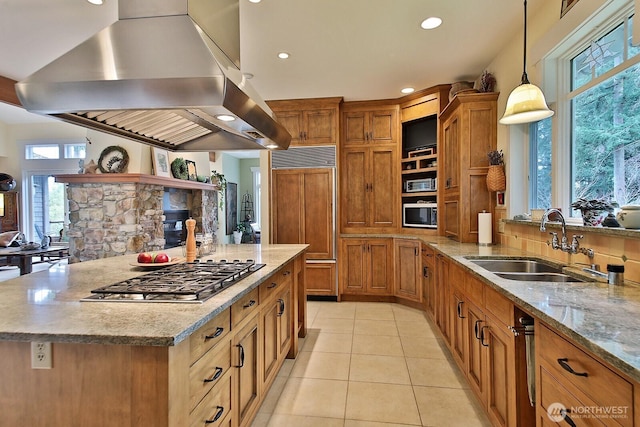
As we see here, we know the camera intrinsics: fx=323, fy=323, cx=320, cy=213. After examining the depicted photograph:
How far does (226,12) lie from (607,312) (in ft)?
7.41

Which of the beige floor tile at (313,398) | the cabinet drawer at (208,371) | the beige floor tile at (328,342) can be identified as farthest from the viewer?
the beige floor tile at (328,342)

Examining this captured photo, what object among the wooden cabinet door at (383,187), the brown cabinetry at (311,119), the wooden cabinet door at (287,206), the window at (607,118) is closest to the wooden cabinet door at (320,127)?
the brown cabinetry at (311,119)

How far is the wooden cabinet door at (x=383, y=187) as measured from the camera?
4.39 metres

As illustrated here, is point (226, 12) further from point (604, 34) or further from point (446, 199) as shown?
point (446, 199)

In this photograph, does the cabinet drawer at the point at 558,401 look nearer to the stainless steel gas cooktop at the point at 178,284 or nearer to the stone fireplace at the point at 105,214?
the stainless steel gas cooktop at the point at 178,284

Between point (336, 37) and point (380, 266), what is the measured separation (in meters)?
2.76

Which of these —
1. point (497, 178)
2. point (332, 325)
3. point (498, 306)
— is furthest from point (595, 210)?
point (332, 325)

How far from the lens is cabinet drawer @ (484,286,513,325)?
4.95ft

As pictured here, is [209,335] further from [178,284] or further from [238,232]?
[238,232]

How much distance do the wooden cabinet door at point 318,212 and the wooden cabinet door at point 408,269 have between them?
2.87 ft

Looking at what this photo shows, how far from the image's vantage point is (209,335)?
123 centimetres

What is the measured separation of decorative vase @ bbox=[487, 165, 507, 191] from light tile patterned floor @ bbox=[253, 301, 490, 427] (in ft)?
5.04

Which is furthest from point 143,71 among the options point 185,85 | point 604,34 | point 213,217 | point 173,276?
point 213,217

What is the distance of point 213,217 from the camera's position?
22.1ft
